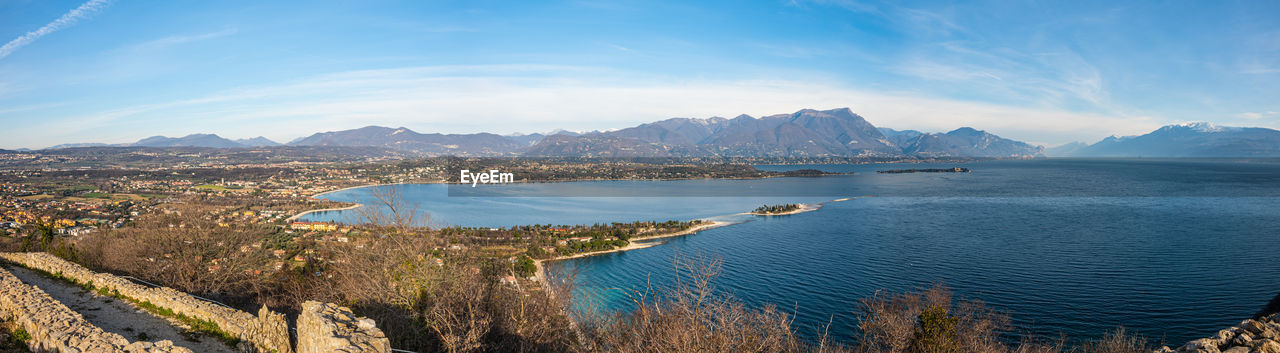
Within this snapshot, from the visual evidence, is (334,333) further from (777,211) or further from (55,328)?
(777,211)

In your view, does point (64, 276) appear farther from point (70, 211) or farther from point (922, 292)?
point (70, 211)

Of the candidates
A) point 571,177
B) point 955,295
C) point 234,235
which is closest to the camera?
point 234,235

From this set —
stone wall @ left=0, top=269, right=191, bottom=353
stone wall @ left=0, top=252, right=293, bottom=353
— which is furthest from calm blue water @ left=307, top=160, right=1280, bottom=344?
stone wall @ left=0, top=269, right=191, bottom=353

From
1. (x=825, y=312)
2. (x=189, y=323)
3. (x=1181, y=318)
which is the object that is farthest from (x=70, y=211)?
(x=1181, y=318)

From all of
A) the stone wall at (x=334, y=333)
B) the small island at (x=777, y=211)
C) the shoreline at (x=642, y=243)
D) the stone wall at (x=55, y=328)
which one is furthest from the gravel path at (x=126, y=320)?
the small island at (x=777, y=211)

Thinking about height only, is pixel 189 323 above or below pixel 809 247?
above
